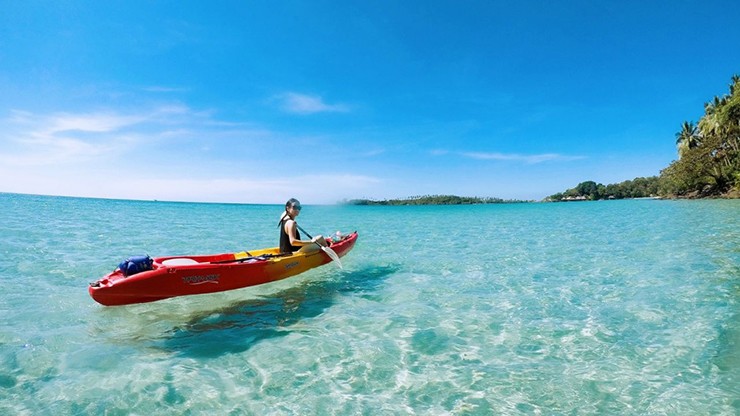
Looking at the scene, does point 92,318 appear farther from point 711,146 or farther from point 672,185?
point 672,185

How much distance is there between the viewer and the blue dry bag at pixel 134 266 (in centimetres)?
695

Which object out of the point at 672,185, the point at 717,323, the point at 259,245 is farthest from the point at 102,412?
the point at 672,185

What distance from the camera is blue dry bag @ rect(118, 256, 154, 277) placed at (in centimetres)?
695

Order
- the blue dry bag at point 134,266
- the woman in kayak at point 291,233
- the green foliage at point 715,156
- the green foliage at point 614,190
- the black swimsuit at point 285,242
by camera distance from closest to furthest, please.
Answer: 1. the blue dry bag at point 134,266
2. the woman in kayak at point 291,233
3. the black swimsuit at point 285,242
4. the green foliage at point 715,156
5. the green foliage at point 614,190

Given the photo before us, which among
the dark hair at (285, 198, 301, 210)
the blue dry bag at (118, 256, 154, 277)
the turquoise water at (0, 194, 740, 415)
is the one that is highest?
the dark hair at (285, 198, 301, 210)

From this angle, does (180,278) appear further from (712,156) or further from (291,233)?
(712,156)

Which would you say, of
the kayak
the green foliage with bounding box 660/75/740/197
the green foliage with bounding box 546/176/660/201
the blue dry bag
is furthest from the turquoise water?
the green foliage with bounding box 546/176/660/201

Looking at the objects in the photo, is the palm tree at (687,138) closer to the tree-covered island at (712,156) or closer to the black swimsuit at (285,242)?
the tree-covered island at (712,156)

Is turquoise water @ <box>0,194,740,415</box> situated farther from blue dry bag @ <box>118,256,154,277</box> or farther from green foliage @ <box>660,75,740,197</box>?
green foliage @ <box>660,75,740,197</box>

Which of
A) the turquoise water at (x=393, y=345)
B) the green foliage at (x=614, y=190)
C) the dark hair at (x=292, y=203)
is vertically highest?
the green foliage at (x=614, y=190)

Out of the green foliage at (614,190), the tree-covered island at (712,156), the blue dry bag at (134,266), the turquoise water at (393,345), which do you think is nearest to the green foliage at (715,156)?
the tree-covered island at (712,156)

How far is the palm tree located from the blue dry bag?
275 feet

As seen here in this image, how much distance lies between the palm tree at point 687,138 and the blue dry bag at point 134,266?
83.9 meters

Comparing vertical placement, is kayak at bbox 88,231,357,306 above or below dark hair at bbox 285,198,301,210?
below
